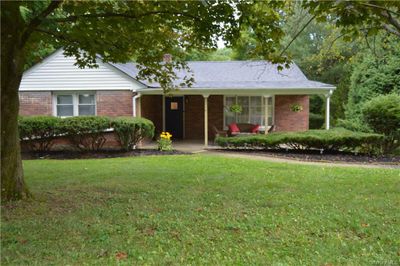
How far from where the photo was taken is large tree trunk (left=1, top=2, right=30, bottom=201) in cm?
600

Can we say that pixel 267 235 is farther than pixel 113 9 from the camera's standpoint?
No

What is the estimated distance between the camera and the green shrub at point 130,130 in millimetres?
14250

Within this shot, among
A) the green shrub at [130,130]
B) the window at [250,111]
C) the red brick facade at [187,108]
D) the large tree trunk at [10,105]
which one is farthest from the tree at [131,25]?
the window at [250,111]

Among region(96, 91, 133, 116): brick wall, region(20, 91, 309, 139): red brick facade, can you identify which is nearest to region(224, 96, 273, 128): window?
region(20, 91, 309, 139): red brick facade

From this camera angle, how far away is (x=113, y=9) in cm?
708

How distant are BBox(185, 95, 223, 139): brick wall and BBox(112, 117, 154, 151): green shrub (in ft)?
16.2

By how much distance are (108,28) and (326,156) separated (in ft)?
29.0

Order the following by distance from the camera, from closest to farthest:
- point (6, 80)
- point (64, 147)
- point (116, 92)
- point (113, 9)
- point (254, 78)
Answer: point (6, 80)
point (113, 9)
point (64, 147)
point (116, 92)
point (254, 78)

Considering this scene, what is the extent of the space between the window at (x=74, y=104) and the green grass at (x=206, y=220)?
8372 mm

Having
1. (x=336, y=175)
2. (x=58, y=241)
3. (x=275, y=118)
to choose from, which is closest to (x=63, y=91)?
(x=275, y=118)

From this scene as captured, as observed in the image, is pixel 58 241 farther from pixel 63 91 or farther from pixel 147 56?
pixel 63 91

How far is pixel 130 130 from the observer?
14352mm

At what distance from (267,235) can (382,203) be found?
106 inches

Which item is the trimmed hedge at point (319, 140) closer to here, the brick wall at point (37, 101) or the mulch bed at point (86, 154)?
the mulch bed at point (86, 154)
